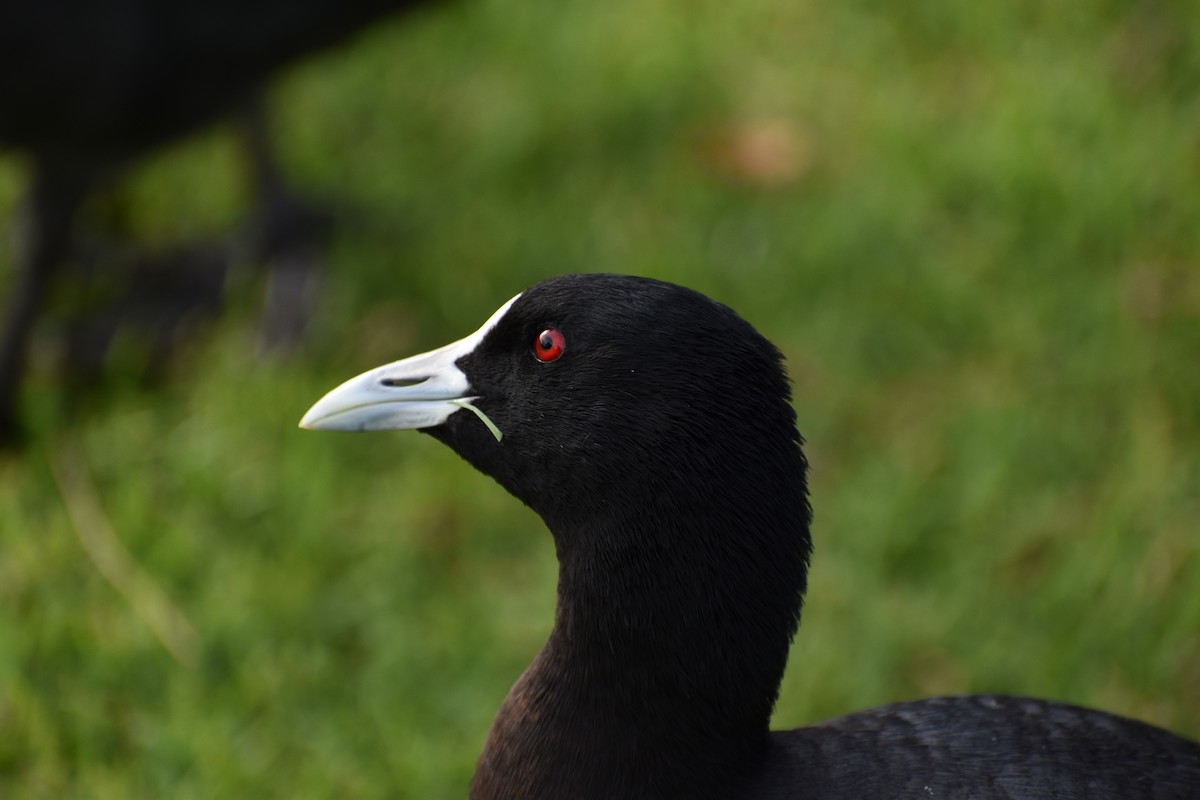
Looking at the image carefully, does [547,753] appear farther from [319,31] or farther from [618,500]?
[319,31]

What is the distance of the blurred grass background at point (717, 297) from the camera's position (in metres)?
3.12

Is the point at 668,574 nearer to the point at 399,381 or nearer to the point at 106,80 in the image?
the point at 399,381

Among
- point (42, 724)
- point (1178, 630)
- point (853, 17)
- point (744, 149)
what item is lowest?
point (42, 724)

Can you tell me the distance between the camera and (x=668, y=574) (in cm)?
190

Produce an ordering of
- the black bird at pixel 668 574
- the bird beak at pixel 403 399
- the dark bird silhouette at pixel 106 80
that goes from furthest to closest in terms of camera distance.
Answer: the dark bird silhouette at pixel 106 80 → the bird beak at pixel 403 399 → the black bird at pixel 668 574

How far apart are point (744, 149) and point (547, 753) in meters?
3.00

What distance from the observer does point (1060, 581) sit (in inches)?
130

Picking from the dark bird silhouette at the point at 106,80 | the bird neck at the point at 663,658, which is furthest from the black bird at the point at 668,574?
the dark bird silhouette at the point at 106,80

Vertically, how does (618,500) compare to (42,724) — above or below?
above

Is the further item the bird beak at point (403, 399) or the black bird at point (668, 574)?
the bird beak at point (403, 399)

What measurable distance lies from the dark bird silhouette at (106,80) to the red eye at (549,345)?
1853 millimetres

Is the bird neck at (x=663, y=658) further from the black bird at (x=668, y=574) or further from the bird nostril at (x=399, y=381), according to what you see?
the bird nostril at (x=399, y=381)

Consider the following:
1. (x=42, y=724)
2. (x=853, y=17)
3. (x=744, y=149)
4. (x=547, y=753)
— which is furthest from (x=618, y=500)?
(x=853, y=17)

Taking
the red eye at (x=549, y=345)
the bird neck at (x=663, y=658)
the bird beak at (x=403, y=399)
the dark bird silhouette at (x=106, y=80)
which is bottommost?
the bird neck at (x=663, y=658)
